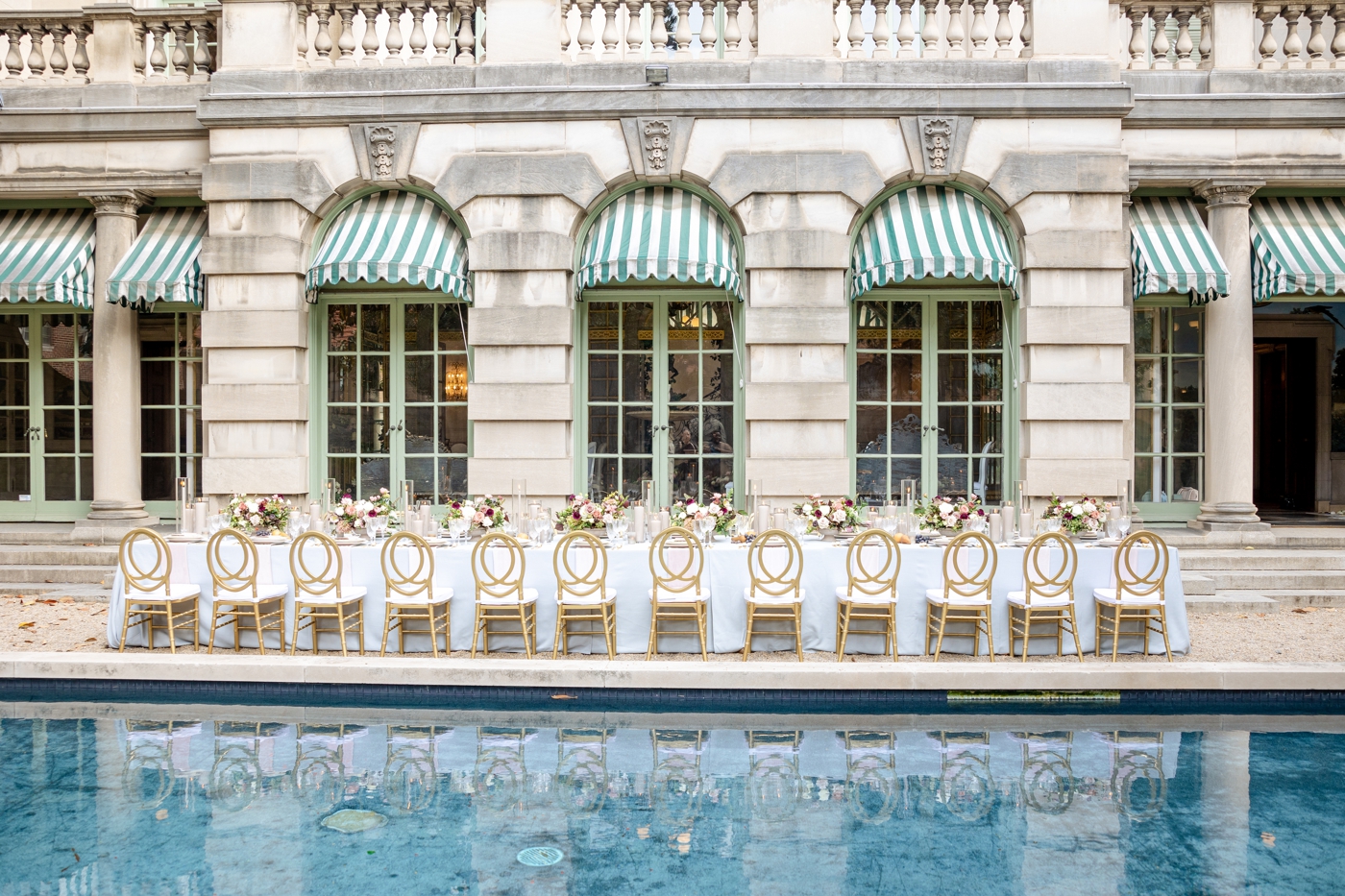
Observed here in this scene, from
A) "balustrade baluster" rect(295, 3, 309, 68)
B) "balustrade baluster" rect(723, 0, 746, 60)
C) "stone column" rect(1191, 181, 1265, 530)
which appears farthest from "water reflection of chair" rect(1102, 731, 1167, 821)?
"balustrade baluster" rect(295, 3, 309, 68)

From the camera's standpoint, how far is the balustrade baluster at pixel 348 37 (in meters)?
10.1

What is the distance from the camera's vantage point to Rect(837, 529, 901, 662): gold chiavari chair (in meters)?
6.72

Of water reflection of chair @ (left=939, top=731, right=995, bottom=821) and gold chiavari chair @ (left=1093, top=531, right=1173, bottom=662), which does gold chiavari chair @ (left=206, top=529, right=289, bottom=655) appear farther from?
gold chiavari chair @ (left=1093, top=531, right=1173, bottom=662)

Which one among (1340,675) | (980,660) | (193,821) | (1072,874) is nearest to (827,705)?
(980,660)

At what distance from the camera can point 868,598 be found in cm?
683

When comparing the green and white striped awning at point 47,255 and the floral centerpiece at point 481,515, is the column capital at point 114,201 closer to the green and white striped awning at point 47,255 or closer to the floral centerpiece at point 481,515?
the green and white striped awning at point 47,255

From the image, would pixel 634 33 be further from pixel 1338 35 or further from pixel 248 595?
pixel 1338 35

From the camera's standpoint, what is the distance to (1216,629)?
7.75 meters

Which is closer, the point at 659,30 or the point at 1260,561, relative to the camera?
the point at 1260,561

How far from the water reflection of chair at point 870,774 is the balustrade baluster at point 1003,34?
310 inches

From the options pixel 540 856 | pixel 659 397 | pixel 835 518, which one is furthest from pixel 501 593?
pixel 659 397

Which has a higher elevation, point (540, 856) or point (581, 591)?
point (581, 591)

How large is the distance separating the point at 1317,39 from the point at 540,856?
11820 millimetres

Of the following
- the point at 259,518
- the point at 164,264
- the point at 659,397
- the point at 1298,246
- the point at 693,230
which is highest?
the point at 693,230
